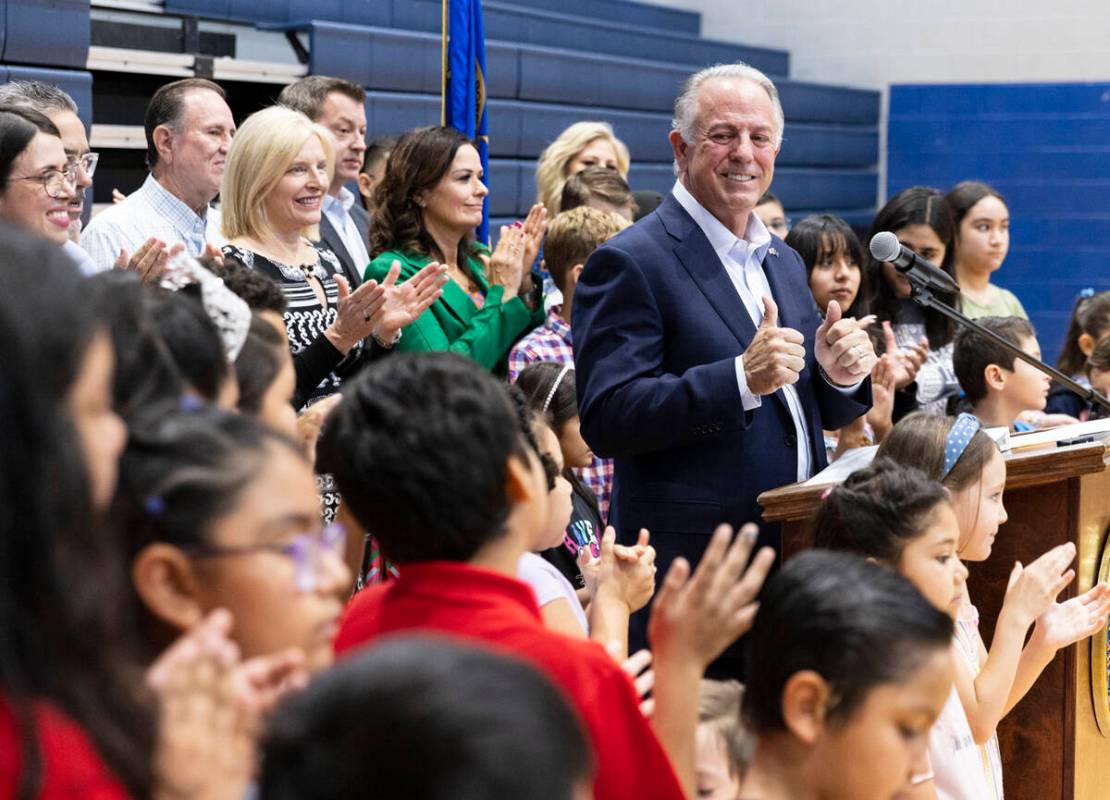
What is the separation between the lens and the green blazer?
3.38 metres

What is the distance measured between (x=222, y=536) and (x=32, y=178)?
5.24 feet

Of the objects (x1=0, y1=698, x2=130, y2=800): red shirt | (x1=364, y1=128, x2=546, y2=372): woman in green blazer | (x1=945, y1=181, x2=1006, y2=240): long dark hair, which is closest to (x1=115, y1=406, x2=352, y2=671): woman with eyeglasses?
(x1=0, y1=698, x2=130, y2=800): red shirt

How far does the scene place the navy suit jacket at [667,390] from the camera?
2484mm

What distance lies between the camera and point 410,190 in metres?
3.62

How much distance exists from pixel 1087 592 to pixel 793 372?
66 centimetres

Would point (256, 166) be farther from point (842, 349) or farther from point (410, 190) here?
point (842, 349)

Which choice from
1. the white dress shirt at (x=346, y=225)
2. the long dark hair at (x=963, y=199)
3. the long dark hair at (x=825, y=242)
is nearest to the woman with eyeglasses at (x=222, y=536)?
the white dress shirt at (x=346, y=225)

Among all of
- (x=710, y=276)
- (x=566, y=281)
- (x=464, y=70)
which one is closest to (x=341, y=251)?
(x=566, y=281)

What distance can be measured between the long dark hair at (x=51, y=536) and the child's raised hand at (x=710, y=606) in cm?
60

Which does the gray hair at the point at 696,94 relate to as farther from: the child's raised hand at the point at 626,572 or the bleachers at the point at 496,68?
the bleachers at the point at 496,68

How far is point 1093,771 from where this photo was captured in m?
2.64

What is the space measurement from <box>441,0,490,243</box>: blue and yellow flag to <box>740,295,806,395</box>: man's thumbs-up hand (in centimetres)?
219

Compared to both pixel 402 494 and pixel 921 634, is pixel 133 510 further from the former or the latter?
pixel 921 634

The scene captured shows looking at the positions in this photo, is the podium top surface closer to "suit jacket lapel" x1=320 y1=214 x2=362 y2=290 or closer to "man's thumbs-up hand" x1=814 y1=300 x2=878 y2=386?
"man's thumbs-up hand" x1=814 y1=300 x2=878 y2=386
